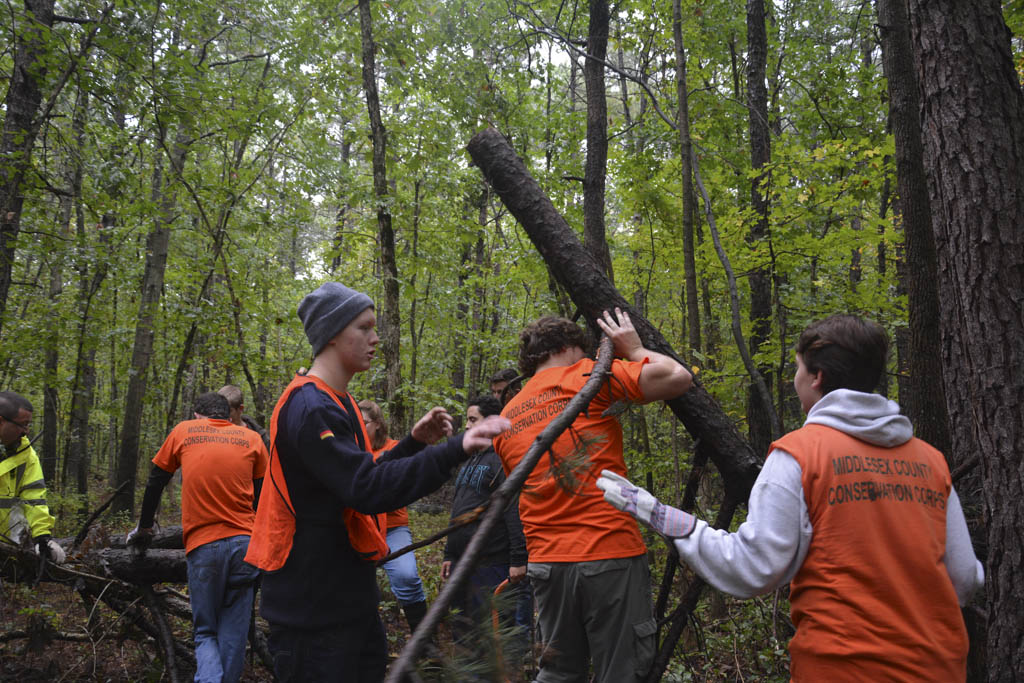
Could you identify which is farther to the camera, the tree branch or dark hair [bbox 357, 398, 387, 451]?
dark hair [bbox 357, 398, 387, 451]

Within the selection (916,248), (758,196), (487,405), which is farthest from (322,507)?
(758,196)

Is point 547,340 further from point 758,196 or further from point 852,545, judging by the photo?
point 758,196

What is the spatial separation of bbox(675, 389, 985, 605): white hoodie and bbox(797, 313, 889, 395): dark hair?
9 centimetres

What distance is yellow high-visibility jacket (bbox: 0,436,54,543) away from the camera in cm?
449

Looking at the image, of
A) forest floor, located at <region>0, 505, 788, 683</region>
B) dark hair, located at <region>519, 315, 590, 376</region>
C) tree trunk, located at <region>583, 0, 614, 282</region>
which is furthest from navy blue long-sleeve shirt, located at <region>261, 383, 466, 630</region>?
tree trunk, located at <region>583, 0, 614, 282</region>

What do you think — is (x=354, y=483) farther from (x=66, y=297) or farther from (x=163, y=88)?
(x=66, y=297)

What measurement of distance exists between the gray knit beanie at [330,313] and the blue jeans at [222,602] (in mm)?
2568

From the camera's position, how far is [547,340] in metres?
3.16

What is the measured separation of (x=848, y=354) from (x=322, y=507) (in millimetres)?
1967

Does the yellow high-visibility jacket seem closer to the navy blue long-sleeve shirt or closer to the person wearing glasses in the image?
the person wearing glasses

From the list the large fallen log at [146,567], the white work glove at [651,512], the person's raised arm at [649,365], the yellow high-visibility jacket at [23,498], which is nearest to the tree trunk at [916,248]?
the person's raised arm at [649,365]

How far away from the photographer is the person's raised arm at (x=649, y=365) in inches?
97.0

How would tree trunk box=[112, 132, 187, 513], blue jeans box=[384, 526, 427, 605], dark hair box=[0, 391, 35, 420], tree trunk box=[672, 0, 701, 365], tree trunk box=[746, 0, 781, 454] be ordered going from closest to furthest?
dark hair box=[0, 391, 35, 420], blue jeans box=[384, 526, 427, 605], tree trunk box=[672, 0, 701, 365], tree trunk box=[746, 0, 781, 454], tree trunk box=[112, 132, 187, 513]

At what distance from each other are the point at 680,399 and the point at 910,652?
4.06ft
